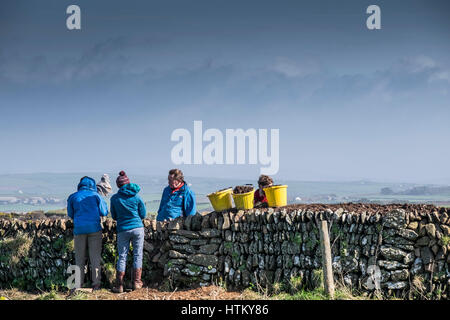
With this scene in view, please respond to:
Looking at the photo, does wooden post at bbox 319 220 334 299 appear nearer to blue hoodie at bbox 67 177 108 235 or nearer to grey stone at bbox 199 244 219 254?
grey stone at bbox 199 244 219 254

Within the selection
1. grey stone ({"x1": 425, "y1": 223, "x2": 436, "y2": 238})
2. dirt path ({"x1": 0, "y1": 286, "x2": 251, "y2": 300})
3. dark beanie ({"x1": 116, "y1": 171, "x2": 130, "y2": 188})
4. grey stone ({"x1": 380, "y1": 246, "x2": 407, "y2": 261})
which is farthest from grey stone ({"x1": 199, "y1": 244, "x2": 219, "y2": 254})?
grey stone ({"x1": 425, "y1": 223, "x2": 436, "y2": 238})

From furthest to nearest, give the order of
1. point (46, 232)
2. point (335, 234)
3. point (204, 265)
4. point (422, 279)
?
point (46, 232) < point (204, 265) < point (335, 234) < point (422, 279)

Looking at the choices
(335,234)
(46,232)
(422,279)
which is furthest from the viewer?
(46,232)

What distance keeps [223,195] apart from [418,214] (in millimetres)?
3821

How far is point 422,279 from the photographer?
834cm

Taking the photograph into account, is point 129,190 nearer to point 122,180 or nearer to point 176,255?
point 122,180

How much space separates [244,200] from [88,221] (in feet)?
10.3

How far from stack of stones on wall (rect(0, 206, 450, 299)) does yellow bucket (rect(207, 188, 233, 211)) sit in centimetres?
29

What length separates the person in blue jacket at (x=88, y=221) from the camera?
9.40 meters

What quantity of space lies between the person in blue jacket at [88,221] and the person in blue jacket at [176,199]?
121 cm

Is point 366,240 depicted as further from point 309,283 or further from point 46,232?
point 46,232

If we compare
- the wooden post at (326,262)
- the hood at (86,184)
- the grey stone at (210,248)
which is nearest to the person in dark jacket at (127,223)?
the hood at (86,184)

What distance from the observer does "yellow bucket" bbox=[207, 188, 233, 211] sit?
1005 centimetres

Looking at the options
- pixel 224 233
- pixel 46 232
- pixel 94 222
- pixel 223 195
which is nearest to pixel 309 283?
pixel 224 233
